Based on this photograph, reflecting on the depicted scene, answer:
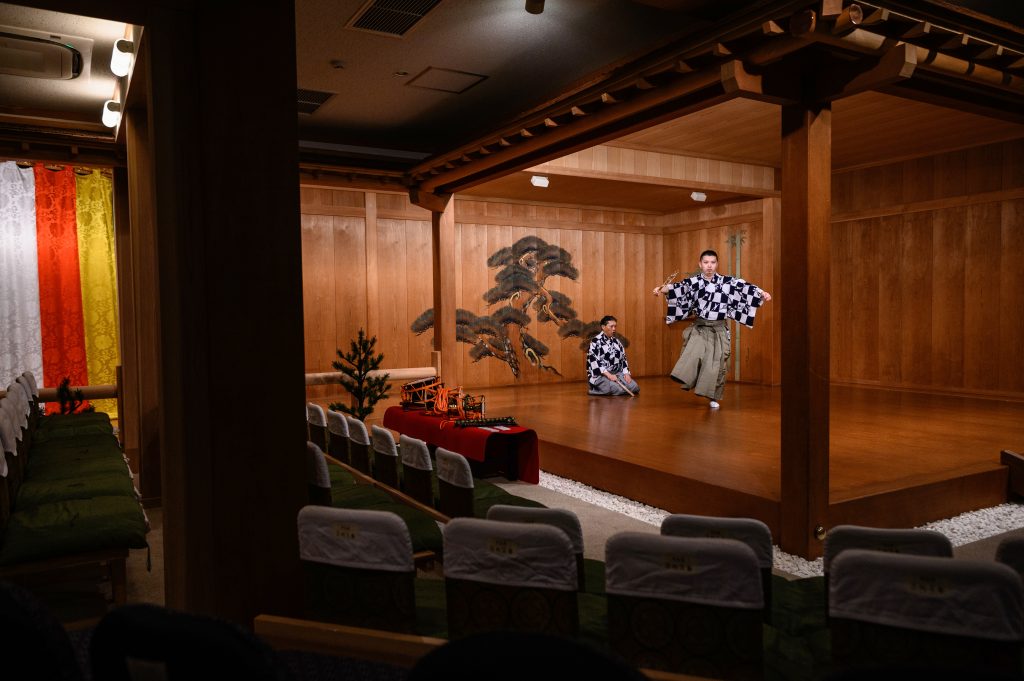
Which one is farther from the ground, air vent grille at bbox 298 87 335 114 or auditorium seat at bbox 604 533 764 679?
air vent grille at bbox 298 87 335 114

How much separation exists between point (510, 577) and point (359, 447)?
Answer: 2.99m

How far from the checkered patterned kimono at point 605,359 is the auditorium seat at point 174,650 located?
7.71m

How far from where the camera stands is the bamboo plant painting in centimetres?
984

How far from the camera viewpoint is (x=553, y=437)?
19.1 feet

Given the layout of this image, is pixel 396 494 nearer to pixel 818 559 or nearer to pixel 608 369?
pixel 818 559

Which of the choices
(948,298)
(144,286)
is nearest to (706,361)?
(948,298)

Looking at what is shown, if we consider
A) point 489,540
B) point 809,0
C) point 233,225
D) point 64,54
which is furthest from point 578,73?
point 489,540

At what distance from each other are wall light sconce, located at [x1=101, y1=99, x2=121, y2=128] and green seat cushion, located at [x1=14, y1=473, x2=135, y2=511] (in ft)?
8.16

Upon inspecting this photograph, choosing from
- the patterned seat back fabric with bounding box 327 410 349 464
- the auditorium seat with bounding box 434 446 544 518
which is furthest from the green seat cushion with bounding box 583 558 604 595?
the patterned seat back fabric with bounding box 327 410 349 464

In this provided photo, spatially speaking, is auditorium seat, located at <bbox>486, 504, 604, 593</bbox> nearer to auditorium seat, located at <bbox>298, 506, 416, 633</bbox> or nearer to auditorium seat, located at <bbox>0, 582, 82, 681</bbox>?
auditorium seat, located at <bbox>298, 506, 416, 633</bbox>

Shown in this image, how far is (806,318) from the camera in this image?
3.68 meters

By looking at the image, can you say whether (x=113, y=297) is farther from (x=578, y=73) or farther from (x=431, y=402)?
(x=578, y=73)

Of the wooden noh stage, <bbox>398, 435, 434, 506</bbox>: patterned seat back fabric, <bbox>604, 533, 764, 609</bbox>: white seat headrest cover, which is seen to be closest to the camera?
<bbox>604, 533, 764, 609</bbox>: white seat headrest cover

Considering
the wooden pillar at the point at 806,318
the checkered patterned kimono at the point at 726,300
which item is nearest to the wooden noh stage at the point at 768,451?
the wooden pillar at the point at 806,318
